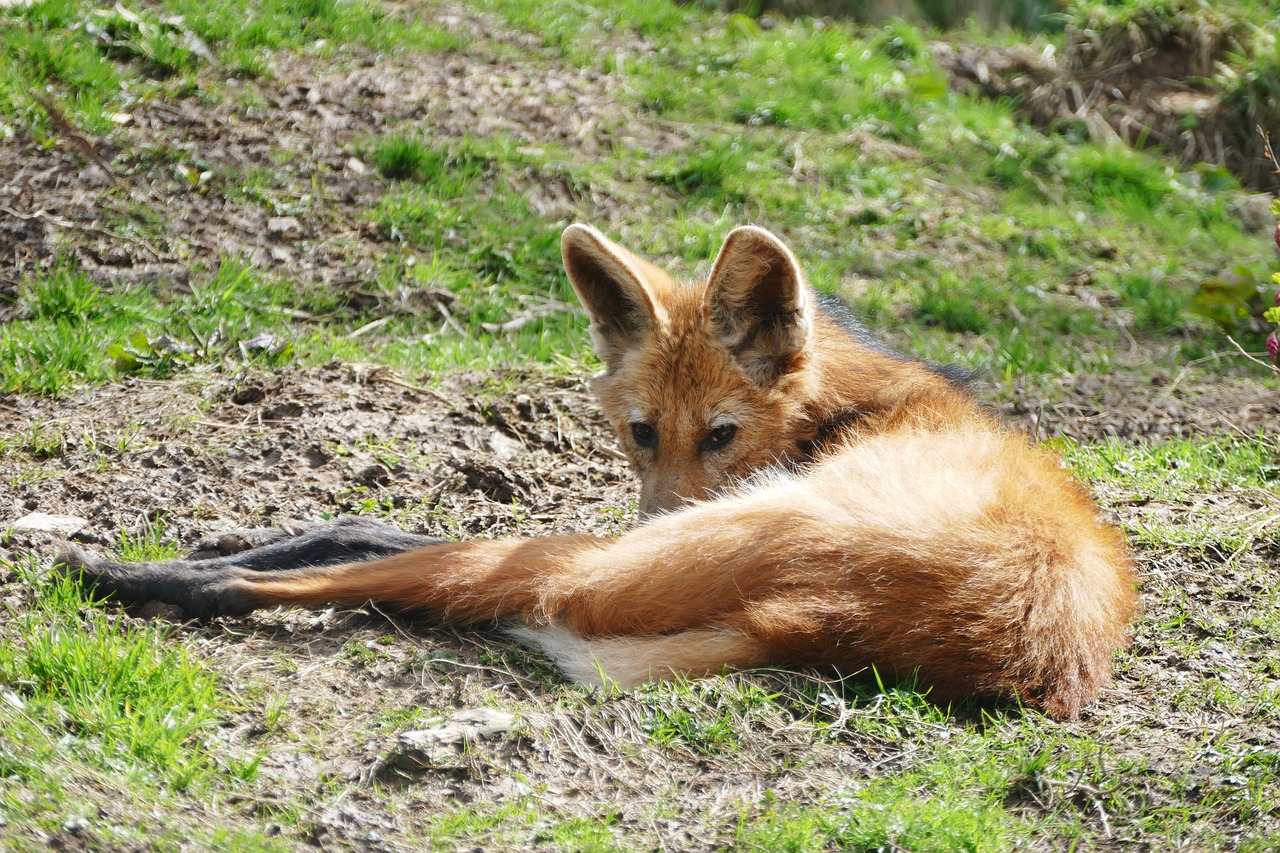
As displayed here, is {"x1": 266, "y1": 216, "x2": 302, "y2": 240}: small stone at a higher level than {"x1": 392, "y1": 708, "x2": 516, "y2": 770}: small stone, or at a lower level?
higher

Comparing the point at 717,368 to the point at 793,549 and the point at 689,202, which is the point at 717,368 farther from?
the point at 689,202

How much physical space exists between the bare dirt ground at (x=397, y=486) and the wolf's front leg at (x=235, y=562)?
0.28ft

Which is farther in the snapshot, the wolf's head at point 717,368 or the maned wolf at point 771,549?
the wolf's head at point 717,368

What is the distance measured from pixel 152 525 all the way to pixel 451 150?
128 inches

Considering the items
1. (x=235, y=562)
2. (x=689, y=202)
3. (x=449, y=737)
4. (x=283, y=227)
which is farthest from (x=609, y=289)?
(x=689, y=202)

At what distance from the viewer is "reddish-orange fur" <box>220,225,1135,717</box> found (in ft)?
8.42

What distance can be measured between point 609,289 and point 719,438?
68cm

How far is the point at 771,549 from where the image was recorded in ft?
8.64

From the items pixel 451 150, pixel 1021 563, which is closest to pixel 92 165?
pixel 451 150

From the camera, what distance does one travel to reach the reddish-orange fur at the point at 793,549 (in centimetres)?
257

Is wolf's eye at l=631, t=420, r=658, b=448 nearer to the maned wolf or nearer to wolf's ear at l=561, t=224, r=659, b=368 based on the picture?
the maned wolf

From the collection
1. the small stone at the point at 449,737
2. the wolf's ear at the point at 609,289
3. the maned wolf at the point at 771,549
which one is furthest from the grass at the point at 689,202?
the small stone at the point at 449,737

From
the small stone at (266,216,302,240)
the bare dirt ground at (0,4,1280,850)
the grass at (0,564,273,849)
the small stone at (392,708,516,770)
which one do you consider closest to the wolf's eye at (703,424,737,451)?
the bare dirt ground at (0,4,1280,850)

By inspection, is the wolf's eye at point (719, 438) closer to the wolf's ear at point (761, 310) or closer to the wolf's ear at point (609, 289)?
the wolf's ear at point (761, 310)
